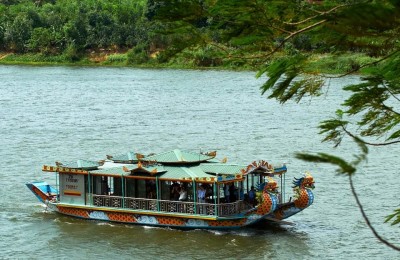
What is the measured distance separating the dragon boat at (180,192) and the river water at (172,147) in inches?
11.3

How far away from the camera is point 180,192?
20.0 metres

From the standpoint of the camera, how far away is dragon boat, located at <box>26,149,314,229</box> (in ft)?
64.3

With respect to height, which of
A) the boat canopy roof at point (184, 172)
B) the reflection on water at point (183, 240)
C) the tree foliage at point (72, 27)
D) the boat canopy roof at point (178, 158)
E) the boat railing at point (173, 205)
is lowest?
the reflection on water at point (183, 240)

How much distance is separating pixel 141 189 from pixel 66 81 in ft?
111

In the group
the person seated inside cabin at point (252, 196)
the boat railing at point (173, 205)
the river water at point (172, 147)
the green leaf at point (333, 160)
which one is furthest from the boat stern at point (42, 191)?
the green leaf at point (333, 160)

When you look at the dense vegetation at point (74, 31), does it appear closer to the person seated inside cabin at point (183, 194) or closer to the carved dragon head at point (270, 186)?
the person seated inside cabin at point (183, 194)

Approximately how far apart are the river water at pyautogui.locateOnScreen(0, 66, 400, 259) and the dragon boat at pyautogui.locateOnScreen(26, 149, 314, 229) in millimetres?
287

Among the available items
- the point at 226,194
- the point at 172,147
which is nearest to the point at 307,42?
the point at 226,194

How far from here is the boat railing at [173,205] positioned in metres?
19.7

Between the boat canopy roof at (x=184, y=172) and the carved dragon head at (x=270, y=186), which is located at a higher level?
the boat canopy roof at (x=184, y=172)

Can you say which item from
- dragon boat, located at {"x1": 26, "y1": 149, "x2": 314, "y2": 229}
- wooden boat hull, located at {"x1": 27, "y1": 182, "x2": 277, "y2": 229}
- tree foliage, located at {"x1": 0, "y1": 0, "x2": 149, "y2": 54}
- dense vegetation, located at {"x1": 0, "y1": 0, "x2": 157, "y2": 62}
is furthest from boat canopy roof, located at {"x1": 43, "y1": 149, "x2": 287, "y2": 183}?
tree foliage, located at {"x1": 0, "y1": 0, "x2": 149, "y2": 54}

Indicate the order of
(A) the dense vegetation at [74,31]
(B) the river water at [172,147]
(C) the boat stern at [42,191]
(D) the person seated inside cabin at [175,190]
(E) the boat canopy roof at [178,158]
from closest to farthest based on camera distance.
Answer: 1. (B) the river water at [172,147]
2. (D) the person seated inside cabin at [175,190]
3. (E) the boat canopy roof at [178,158]
4. (C) the boat stern at [42,191]
5. (A) the dense vegetation at [74,31]

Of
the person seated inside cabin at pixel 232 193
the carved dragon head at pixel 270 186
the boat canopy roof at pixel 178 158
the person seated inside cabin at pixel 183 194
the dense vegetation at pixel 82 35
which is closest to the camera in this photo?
the carved dragon head at pixel 270 186

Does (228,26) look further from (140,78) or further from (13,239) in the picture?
(140,78)
